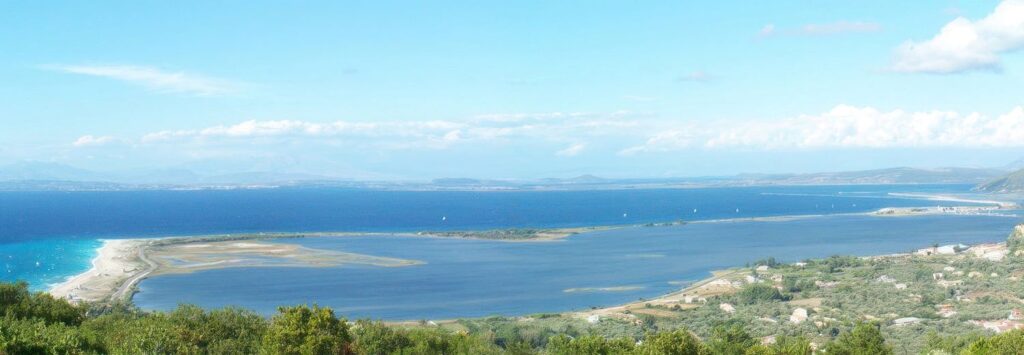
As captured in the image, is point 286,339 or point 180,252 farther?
point 180,252

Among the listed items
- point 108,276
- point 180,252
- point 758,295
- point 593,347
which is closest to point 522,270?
point 758,295

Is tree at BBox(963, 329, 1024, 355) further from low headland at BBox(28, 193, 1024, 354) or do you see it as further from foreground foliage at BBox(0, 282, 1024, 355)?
low headland at BBox(28, 193, 1024, 354)

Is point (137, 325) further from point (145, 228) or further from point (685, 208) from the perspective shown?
point (685, 208)

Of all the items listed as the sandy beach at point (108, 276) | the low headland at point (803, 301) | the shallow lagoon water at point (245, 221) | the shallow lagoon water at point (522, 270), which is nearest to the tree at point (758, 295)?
the low headland at point (803, 301)

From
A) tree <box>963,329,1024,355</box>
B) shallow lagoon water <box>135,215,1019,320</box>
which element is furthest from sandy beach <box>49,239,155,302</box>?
tree <box>963,329,1024,355</box>

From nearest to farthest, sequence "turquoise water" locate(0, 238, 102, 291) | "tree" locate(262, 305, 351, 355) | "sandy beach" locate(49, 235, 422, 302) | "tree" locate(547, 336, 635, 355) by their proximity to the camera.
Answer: "tree" locate(262, 305, 351, 355), "tree" locate(547, 336, 635, 355), "sandy beach" locate(49, 235, 422, 302), "turquoise water" locate(0, 238, 102, 291)

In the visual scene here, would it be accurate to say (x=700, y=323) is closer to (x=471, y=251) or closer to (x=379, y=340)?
Result: (x=379, y=340)
